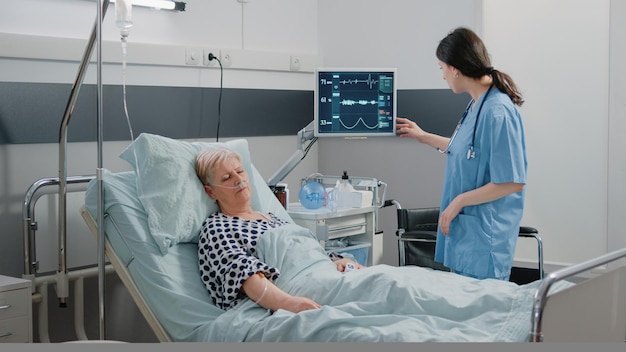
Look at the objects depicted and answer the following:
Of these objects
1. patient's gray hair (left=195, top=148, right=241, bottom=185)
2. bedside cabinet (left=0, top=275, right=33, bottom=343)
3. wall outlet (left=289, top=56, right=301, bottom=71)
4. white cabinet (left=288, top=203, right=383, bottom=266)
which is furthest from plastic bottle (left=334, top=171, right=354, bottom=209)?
bedside cabinet (left=0, top=275, right=33, bottom=343)

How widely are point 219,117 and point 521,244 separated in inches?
76.9

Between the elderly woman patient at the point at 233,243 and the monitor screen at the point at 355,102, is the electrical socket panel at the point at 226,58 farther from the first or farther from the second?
the elderly woman patient at the point at 233,243

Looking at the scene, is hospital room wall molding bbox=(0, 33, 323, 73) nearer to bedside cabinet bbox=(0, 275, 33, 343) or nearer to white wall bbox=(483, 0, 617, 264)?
bedside cabinet bbox=(0, 275, 33, 343)

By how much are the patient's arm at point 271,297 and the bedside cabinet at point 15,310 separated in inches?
32.4

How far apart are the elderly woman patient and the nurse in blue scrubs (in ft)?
1.50

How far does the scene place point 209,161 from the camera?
281 cm

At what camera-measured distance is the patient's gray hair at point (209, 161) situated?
9.20ft

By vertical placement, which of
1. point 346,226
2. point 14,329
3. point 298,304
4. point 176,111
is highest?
point 176,111

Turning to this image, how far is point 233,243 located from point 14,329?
0.82 m

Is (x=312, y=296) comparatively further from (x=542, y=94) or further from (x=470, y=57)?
(x=542, y=94)

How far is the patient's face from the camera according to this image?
2.79 metres

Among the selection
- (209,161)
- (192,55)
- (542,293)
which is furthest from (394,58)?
(542,293)

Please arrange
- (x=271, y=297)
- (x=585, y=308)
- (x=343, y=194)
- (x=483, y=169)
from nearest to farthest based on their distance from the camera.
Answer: (x=585, y=308)
(x=271, y=297)
(x=483, y=169)
(x=343, y=194)

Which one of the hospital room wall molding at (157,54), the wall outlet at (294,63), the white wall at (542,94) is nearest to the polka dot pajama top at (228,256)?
the hospital room wall molding at (157,54)
